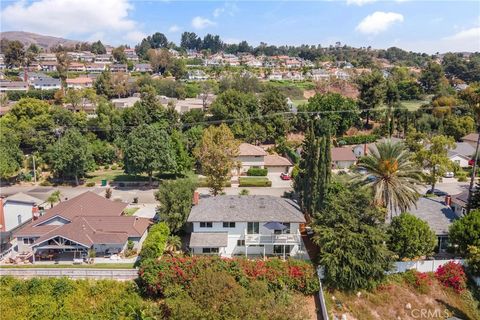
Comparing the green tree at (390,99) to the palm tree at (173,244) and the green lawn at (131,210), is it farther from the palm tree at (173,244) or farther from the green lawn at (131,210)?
the palm tree at (173,244)

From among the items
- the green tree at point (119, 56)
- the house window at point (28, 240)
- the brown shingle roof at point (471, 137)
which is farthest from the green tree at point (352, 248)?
the green tree at point (119, 56)

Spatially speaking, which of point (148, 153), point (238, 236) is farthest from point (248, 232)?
point (148, 153)

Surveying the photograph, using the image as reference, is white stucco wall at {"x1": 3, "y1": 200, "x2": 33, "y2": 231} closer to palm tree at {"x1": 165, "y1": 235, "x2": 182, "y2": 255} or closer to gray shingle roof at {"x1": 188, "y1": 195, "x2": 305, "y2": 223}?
palm tree at {"x1": 165, "y1": 235, "x2": 182, "y2": 255}

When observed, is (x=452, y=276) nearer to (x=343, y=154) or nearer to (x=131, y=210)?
(x=131, y=210)

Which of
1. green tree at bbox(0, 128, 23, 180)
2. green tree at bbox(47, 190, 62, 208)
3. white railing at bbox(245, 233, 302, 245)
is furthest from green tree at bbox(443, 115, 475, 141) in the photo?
green tree at bbox(0, 128, 23, 180)

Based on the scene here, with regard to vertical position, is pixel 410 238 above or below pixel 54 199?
above
